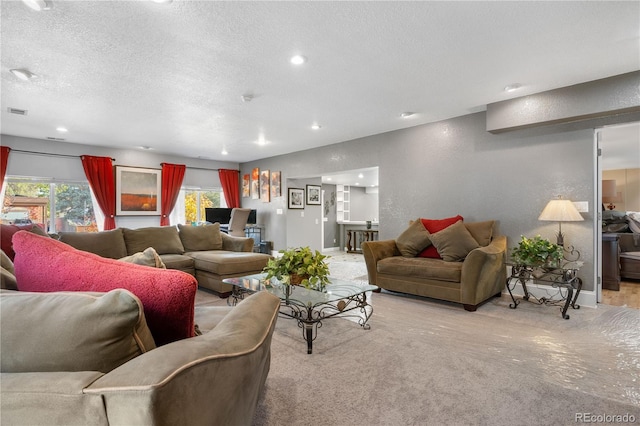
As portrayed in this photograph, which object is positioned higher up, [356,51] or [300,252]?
[356,51]

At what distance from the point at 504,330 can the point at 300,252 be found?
2.03m

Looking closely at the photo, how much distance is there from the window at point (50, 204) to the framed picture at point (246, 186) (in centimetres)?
336

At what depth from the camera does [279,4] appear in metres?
2.16

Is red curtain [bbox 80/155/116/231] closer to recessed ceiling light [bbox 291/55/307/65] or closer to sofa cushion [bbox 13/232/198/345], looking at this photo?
recessed ceiling light [bbox 291/55/307/65]

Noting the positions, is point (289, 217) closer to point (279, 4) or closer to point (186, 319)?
point (279, 4)

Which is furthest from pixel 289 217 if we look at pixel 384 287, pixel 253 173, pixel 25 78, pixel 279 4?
pixel 279 4

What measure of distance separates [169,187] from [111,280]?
7.01 m

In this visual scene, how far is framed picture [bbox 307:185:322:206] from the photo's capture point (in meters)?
8.20

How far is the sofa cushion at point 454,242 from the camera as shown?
12.9ft

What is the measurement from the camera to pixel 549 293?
3.99m

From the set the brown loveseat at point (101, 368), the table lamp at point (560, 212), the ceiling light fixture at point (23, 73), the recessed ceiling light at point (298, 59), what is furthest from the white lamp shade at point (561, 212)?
the ceiling light fixture at point (23, 73)

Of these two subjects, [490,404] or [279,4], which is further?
[279,4]

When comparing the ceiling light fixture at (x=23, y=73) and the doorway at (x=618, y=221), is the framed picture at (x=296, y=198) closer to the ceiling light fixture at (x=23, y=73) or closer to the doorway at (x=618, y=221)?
the ceiling light fixture at (x=23, y=73)

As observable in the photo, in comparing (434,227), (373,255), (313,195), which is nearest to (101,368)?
(373,255)
